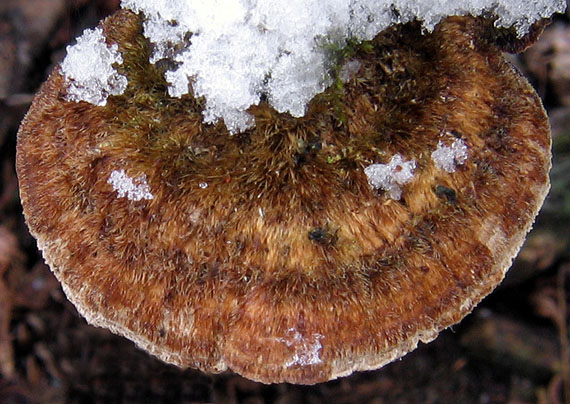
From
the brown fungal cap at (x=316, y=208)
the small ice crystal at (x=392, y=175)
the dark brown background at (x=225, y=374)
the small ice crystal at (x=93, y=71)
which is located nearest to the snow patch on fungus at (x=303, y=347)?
the brown fungal cap at (x=316, y=208)

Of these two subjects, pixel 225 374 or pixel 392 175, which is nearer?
pixel 392 175

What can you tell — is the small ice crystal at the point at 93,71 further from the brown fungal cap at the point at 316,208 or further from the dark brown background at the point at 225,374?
the dark brown background at the point at 225,374

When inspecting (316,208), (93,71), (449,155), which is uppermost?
(93,71)

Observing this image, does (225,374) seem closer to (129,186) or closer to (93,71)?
(129,186)

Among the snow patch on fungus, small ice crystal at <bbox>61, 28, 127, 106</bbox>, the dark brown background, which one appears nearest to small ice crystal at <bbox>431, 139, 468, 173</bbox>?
the snow patch on fungus

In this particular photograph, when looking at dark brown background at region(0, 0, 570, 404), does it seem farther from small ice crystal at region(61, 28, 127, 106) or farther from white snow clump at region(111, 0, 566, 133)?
white snow clump at region(111, 0, 566, 133)

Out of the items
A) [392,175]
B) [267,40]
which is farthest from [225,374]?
[267,40]
